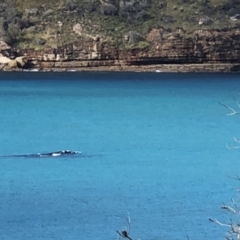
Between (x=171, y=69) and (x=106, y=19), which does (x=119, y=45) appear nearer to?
(x=171, y=69)

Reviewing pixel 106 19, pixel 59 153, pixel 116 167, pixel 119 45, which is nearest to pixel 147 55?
pixel 119 45

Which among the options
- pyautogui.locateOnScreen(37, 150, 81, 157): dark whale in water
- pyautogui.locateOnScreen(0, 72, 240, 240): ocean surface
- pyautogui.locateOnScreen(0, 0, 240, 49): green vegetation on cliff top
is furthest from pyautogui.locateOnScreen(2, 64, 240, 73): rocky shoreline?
pyautogui.locateOnScreen(37, 150, 81, 157): dark whale in water

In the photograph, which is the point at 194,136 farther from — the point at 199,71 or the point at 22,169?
the point at 199,71

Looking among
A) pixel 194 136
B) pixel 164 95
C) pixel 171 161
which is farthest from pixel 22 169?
pixel 164 95

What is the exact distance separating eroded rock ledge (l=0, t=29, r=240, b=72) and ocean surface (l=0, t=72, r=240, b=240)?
30515 millimetres

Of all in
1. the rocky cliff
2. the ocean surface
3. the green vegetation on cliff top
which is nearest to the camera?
the ocean surface

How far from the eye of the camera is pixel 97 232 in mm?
28938

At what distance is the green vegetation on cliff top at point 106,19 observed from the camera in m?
128

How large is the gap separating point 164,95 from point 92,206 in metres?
63.5

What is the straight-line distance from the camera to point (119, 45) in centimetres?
12512

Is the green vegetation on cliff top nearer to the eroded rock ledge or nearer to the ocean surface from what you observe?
the eroded rock ledge

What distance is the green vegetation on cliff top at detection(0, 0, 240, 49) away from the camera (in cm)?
12838

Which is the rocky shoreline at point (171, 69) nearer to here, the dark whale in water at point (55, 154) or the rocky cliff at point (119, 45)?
the rocky cliff at point (119, 45)

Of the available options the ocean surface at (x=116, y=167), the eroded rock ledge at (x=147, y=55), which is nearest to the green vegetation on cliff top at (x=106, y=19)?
the eroded rock ledge at (x=147, y=55)
